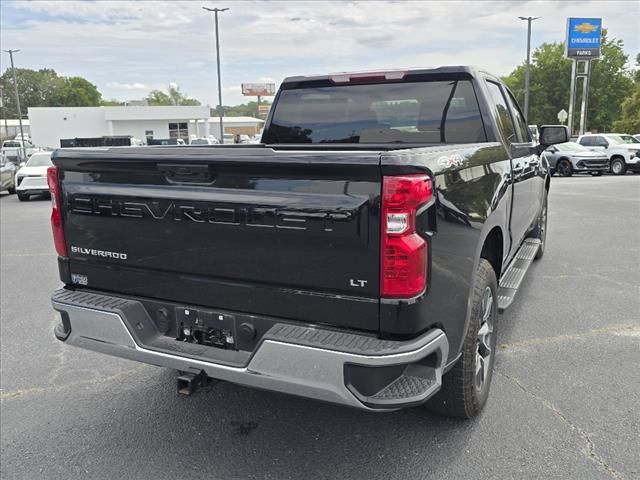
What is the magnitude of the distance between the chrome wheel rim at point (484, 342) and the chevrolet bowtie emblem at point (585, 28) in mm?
43128

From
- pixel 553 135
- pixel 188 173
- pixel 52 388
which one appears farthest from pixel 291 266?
pixel 553 135

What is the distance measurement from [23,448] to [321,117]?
3.12 metres

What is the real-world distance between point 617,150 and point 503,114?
68.4 feet

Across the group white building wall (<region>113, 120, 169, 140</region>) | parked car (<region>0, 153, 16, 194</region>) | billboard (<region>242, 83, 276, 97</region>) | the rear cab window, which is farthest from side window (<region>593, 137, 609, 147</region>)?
billboard (<region>242, 83, 276, 97</region>)

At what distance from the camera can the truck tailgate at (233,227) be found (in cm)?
236

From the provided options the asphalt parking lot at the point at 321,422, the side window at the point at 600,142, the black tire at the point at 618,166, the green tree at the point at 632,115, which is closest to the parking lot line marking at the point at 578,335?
the asphalt parking lot at the point at 321,422

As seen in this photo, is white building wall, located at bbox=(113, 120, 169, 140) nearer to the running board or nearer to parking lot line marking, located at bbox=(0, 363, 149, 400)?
the running board

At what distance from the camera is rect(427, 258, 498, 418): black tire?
2941 millimetres

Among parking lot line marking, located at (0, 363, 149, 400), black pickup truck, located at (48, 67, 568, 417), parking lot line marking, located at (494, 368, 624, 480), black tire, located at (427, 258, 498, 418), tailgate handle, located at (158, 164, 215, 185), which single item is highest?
tailgate handle, located at (158, 164, 215, 185)

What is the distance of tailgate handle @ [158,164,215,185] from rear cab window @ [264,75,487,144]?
2058mm

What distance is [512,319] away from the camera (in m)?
5.05

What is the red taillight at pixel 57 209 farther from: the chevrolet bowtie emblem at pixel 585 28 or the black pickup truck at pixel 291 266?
the chevrolet bowtie emblem at pixel 585 28

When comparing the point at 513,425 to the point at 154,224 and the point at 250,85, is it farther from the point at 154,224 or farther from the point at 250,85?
the point at 250,85

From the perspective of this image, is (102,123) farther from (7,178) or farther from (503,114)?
(503,114)
